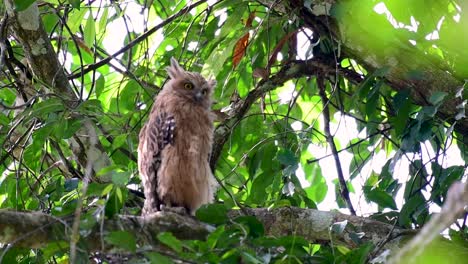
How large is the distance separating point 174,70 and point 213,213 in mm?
2617

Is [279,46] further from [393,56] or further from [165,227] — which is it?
[165,227]

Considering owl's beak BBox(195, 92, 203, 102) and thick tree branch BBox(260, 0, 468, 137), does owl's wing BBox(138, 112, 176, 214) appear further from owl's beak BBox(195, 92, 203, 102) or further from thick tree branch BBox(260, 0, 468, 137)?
thick tree branch BBox(260, 0, 468, 137)

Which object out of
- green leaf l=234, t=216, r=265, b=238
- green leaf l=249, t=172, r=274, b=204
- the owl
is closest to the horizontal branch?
green leaf l=234, t=216, r=265, b=238

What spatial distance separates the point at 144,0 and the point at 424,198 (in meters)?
2.58

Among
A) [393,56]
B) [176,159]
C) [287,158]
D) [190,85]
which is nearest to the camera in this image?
[287,158]

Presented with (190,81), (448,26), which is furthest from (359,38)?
(190,81)

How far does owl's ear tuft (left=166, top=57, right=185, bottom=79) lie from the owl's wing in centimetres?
69

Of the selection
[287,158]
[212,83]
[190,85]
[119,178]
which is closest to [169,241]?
[119,178]

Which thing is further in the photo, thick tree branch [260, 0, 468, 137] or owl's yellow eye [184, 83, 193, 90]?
owl's yellow eye [184, 83, 193, 90]

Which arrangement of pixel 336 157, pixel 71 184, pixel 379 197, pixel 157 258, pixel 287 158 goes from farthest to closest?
pixel 336 157 → pixel 71 184 → pixel 287 158 → pixel 379 197 → pixel 157 258

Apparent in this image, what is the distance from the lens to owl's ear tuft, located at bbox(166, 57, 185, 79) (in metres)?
6.30

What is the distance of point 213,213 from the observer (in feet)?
12.9

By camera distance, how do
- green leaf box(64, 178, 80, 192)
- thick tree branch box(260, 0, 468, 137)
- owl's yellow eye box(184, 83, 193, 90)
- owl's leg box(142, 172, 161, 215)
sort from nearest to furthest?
green leaf box(64, 178, 80, 192)
thick tree branch box(260, 0, 468, 137)
owl's leg box(142, 172, 161, 215)
owl's yellow eye box(184, 83, 193, 90)

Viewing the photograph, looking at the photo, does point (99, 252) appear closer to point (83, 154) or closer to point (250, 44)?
point (83, 154)
